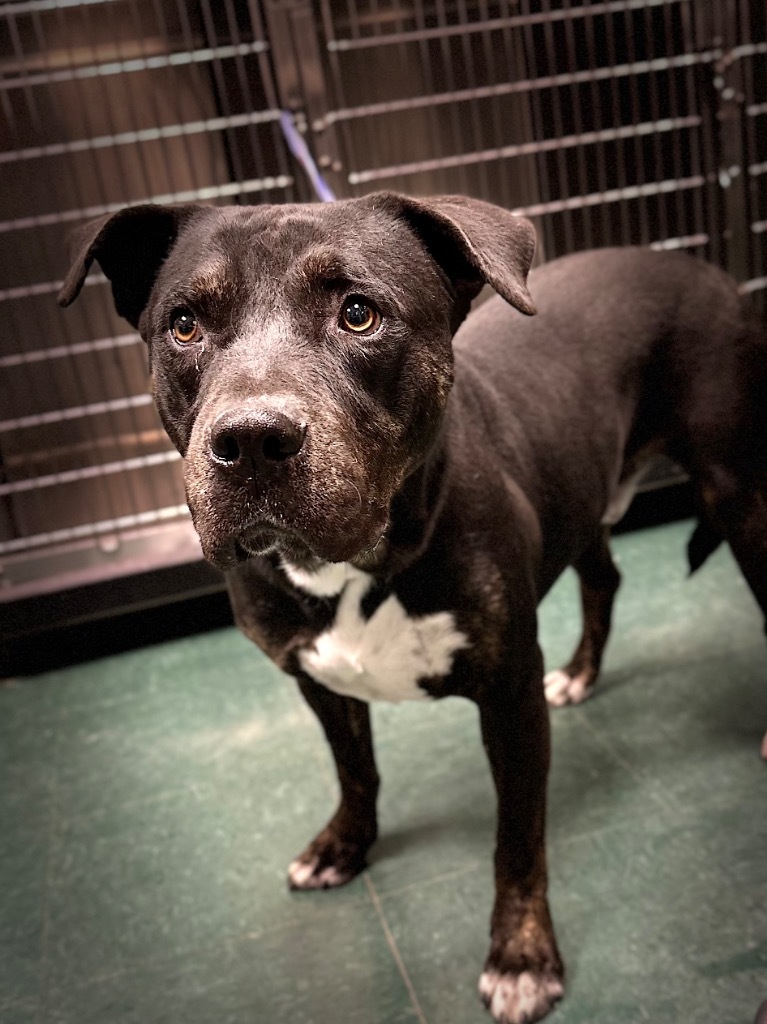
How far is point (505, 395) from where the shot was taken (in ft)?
5.83

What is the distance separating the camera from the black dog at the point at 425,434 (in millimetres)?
1227

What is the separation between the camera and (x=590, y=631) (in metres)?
2.43

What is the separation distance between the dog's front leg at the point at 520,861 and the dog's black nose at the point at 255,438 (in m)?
0.64

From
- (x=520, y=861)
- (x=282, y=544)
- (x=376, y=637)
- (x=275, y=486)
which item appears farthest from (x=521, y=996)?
(x=275, y=486)

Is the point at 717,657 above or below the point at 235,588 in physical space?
below

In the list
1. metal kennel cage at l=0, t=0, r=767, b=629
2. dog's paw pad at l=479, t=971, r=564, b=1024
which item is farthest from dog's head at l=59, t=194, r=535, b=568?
metal kennel cage at l=0, t=0, r=767, b=629

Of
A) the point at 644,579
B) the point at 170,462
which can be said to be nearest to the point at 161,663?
the point at 170,462

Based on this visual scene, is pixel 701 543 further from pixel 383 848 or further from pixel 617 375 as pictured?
pixel 383 848

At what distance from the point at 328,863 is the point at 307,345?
1.15 metres

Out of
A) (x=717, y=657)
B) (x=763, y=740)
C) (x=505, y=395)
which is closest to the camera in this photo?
(x=505, y=395)

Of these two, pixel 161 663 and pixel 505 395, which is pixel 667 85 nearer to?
pixel 505 395

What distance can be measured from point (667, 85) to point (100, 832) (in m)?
2.72

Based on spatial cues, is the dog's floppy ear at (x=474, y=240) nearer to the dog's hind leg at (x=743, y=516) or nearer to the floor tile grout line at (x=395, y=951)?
the dog's hind leg at (x=743, y=516)

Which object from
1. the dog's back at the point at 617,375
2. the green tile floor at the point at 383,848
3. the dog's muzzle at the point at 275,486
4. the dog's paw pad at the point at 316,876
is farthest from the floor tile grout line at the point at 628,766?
the dog's muzzle at the point at 275,486
